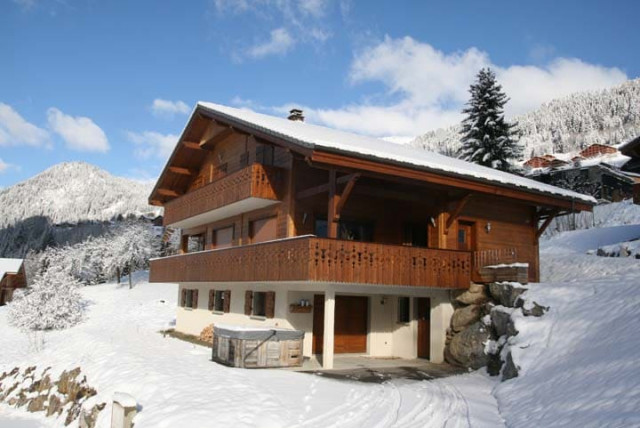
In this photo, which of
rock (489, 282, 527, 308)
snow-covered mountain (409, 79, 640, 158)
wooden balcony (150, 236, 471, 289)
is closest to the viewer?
wooden balcony (150, 236, 471, 289)

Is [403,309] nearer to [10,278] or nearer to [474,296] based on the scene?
[474,296]

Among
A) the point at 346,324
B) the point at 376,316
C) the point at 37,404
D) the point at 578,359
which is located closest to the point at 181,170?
the point at 346,324

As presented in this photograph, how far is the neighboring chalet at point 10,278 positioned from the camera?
54.2m

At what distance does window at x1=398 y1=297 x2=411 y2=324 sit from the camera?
19.1m

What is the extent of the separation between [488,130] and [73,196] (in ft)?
488

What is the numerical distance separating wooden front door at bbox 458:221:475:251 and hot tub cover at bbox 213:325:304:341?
6907 millimetres

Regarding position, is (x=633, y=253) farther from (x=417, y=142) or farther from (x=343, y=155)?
(x=417, y=142)

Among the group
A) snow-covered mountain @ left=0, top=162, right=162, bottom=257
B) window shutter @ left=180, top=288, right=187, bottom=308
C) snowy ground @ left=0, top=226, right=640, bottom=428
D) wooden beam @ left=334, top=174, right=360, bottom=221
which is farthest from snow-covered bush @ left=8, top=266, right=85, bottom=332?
snow-covered mountain @ left=0, top=162, right=162, bottom=257

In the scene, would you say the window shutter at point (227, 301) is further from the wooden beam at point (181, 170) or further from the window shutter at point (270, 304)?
the wooden beam at point (181, 170)

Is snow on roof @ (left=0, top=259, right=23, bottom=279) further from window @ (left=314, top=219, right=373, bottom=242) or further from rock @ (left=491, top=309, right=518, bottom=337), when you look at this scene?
rock @ (left=491, top=309, right=518, bottom=337)

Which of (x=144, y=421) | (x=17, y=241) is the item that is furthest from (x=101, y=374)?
(x=17, y=241)

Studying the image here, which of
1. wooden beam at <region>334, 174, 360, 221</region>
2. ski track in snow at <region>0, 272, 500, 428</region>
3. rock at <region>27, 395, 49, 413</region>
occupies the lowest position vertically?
rock at <region>27, 395, 49, 413</region>

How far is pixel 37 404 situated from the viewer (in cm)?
1574

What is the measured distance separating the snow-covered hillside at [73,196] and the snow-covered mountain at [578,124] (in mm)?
79911
